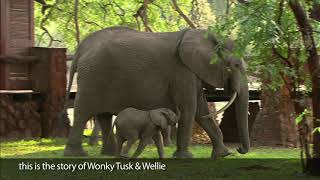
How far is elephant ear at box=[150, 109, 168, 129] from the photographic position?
990 centimetres

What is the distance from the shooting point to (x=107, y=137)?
11320mm

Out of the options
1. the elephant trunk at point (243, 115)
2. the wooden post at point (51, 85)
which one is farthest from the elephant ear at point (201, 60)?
the wooden post at point (51, 85)

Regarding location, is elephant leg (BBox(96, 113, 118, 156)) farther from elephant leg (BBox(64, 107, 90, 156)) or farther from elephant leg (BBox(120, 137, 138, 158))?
elephant leg (BBox(120, 137, 138, 158))

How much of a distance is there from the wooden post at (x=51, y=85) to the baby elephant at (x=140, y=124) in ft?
20.3

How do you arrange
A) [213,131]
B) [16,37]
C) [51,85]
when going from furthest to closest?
[16,37]
[51,85]
[213,131]

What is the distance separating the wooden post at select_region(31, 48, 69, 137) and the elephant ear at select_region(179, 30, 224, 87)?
6.00 m

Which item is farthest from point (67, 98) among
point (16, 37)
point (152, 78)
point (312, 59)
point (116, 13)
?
point (116, 13)

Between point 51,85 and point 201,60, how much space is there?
249 inches

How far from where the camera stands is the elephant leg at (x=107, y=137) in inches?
430

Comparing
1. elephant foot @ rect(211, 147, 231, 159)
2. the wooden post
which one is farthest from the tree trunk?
the wooden post

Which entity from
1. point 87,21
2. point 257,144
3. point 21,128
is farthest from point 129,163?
point 87,21

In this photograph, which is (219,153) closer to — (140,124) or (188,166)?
(188,166)

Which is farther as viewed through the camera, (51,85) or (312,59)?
(51,85)

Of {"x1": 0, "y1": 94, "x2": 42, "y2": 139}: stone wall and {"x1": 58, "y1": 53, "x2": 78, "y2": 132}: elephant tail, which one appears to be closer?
{"x1": 58, "y1": 53, "x2": 78, "y2": 132}: elephant tail
